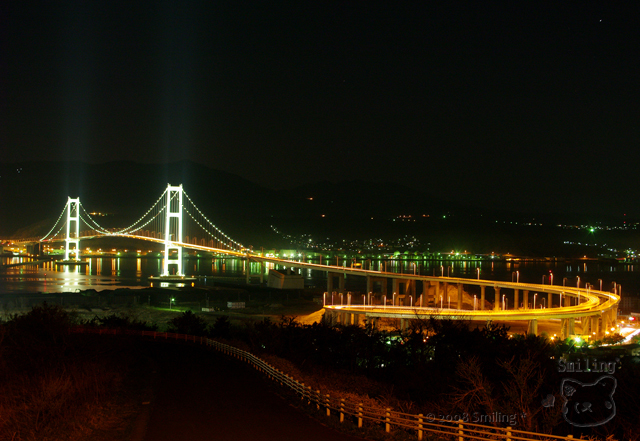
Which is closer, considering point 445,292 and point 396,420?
point 396,420

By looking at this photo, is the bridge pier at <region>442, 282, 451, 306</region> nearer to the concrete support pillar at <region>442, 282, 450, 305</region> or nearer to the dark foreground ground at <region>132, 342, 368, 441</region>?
the concrete support pillar at <region>442, 282, 450, 305</region>

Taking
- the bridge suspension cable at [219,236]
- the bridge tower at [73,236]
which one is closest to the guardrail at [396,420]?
the bridge suspension cable at [219,236]

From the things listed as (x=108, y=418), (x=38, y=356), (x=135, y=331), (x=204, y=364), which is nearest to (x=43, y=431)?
(x=108, y=418)

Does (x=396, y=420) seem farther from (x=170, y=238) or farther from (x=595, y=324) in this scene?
(x=170, y=238)

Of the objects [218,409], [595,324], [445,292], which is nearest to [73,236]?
[445,292]

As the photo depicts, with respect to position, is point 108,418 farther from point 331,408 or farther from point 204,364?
point 204,364

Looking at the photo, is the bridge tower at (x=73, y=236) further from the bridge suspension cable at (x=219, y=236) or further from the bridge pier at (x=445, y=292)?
the bridge pier at (x=445, y=292)

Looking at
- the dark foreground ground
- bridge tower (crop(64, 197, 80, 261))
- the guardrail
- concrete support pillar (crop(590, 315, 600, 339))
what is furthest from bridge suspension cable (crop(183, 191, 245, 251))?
the guardrail

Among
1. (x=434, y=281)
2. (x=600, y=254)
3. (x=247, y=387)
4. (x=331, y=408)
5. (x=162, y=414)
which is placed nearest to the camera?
Result: (x=331, y=408)
